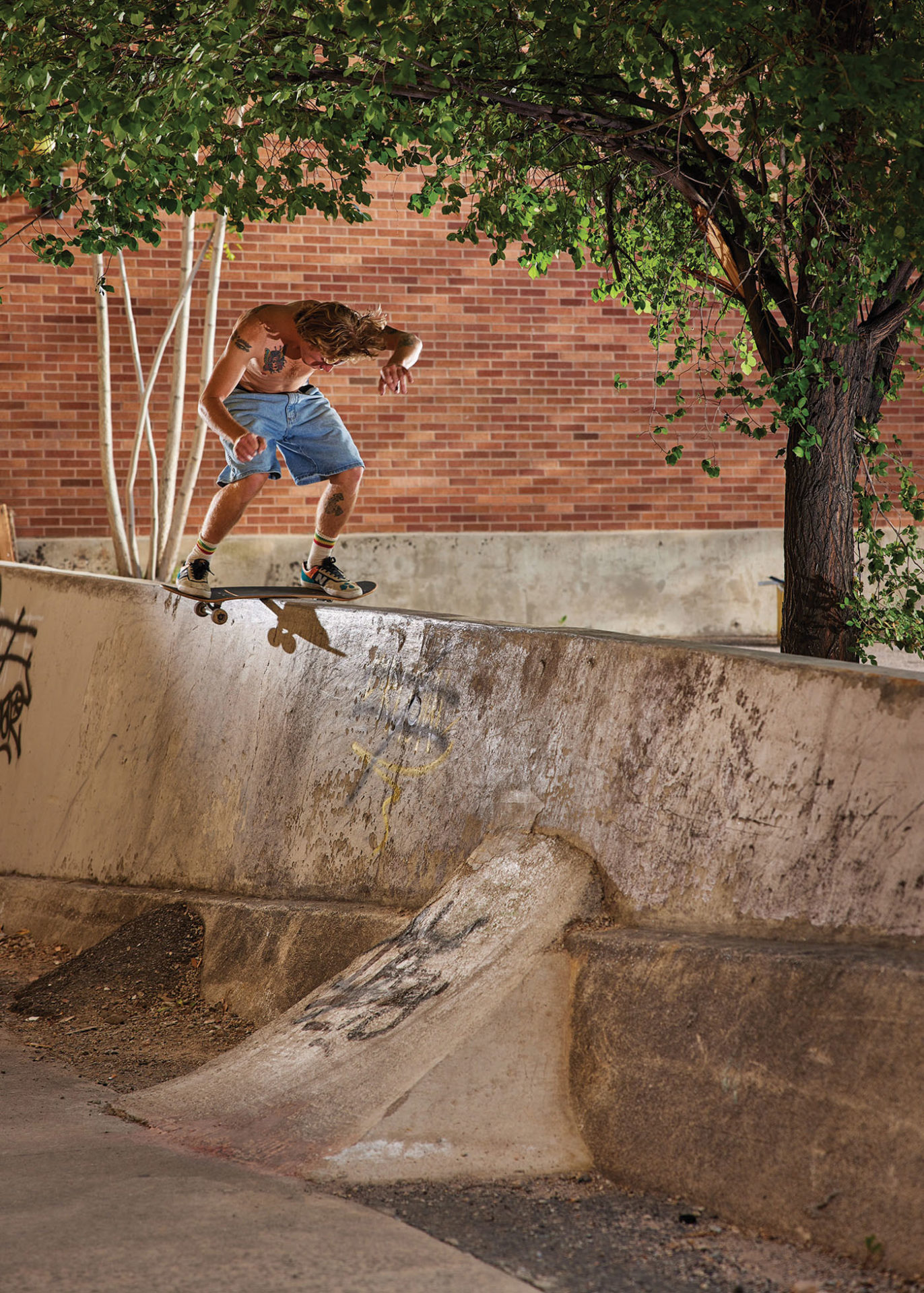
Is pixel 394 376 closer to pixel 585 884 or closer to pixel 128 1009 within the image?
pixel 585 884

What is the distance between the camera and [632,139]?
5227 mm

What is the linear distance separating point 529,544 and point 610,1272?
9394 mm

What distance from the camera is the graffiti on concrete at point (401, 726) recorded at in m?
4.13

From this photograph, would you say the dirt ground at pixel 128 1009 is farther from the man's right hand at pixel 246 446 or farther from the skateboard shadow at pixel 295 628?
the man's right hand at pixel 246 446

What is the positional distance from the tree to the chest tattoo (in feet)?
2.69

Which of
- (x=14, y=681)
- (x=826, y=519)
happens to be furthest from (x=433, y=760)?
(x=14, y=681)

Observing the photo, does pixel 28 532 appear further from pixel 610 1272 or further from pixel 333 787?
pixel 610 1272

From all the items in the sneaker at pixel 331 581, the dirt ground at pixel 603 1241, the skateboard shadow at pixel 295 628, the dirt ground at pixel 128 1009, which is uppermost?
the sneaker at pixel 331 581

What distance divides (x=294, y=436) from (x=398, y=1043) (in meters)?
3.12

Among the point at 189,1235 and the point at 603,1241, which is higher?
the point at 603,1241

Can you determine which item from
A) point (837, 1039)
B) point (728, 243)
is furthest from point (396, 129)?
point (837, 1039)

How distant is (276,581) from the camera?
1112 cm

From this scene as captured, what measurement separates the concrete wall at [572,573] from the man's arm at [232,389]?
19.6 feet

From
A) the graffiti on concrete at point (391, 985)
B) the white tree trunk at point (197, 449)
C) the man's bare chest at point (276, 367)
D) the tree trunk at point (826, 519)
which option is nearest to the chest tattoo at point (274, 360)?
the man's bare chest at point (276, 367)
